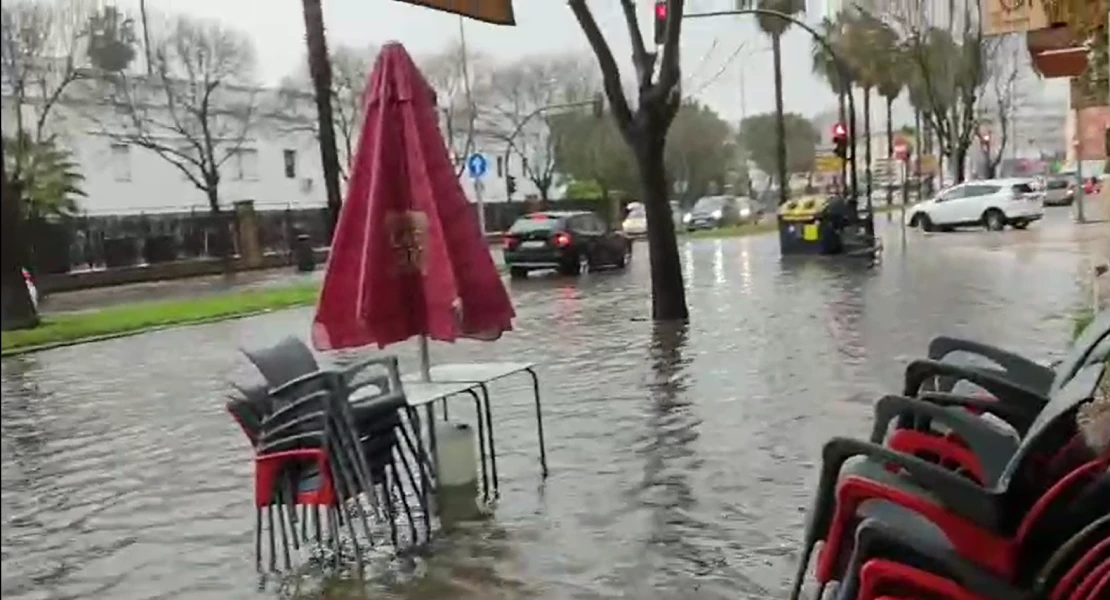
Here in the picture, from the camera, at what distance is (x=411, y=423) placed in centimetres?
577

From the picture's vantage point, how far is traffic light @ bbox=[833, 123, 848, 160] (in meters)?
28.9

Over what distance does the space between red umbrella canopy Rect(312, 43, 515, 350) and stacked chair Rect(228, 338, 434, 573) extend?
0.20 m

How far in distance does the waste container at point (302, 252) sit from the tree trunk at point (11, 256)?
84.2 ft

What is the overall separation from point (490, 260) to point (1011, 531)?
10.4 ft

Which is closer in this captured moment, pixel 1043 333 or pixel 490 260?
pixel 490 260

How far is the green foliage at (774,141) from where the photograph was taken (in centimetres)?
4641

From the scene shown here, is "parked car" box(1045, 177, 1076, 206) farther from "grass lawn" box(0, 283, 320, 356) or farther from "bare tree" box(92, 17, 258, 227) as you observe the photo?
"grass lawn" box(0, 283, 320, 356)

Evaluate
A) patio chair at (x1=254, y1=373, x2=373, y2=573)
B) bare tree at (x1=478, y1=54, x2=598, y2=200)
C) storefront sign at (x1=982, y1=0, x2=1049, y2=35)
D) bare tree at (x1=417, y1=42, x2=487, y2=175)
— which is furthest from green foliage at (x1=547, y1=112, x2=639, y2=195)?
patio chair at (x1=254, y1=373, x2=373, y2=573)

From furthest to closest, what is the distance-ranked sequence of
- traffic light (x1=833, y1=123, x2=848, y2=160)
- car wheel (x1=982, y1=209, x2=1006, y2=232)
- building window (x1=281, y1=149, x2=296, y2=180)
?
building window (x1=281, y1=149, x2=296, y2=180)
car wheel (x1=982, y1=209, x2=1006, y2=232)
traffic light (x1=833, y1=123, x2=848, y2=160)

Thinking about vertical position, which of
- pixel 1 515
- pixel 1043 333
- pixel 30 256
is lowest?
pixel 1043 333

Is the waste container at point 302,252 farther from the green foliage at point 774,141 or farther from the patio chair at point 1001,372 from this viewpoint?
the patio chair at point 1001,372

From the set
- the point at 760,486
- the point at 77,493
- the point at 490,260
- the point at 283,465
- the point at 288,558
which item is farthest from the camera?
the point at 77,493

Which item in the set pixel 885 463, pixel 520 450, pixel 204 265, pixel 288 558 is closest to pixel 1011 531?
pixel 885 463

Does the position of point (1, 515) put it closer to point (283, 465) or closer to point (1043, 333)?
point (283, 465)
